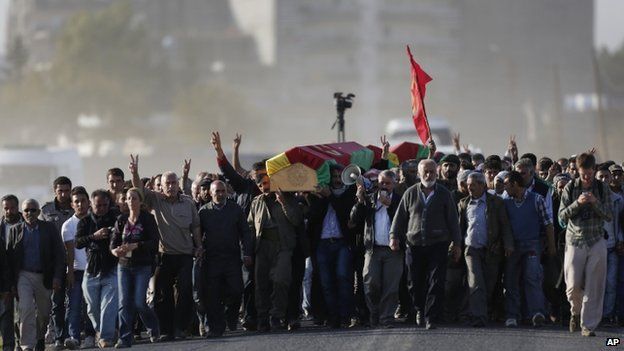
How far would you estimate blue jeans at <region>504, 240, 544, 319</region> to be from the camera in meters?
17.2

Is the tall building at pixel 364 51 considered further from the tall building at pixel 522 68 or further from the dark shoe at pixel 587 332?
the dark shoe at pixel 587 332

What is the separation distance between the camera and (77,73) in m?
119

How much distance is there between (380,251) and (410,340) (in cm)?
179

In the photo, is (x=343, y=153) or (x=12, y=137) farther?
(x=12, y=137)

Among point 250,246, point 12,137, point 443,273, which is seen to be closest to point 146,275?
point 250,246

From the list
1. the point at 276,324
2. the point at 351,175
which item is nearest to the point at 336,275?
the point at 276,324

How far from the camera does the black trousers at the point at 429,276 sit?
55.1 feet

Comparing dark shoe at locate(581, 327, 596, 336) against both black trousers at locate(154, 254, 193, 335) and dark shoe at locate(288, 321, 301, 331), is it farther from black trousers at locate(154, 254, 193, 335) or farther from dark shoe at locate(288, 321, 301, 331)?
black trousers at locate(154, 254, 193, 335)

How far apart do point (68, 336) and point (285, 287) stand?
233 centimetres

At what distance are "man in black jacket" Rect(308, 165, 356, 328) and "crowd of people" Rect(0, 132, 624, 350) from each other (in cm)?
2

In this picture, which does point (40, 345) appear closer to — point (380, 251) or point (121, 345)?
point (121, 345)

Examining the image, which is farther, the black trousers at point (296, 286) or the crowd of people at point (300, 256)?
the black trousers at point (296, 286)

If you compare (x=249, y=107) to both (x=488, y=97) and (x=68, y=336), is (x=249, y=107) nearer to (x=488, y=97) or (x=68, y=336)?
(x=488, y=97)

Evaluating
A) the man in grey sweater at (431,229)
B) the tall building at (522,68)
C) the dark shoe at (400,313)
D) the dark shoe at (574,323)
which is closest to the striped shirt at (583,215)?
the dark shoe at (574,323)
